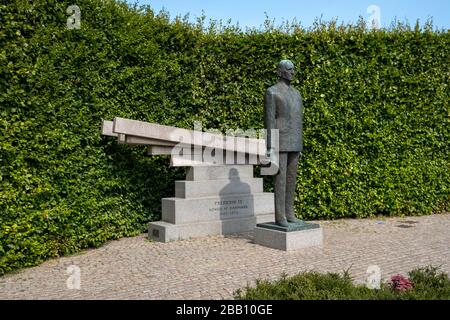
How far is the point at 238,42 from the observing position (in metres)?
10.1

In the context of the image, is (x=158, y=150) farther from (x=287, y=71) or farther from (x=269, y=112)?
(x=287, y=71)

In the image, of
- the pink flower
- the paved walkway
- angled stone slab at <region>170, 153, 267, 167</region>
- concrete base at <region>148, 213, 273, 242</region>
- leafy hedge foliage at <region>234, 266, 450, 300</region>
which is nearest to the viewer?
leafy hedge foliage at <region>234, 266, 450, 300</region>

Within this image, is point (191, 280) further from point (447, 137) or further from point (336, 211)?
point (447, 137)

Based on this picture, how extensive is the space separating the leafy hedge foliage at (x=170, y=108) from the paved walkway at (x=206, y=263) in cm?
65

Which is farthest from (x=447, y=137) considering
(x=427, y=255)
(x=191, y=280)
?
(x=191, y=280)

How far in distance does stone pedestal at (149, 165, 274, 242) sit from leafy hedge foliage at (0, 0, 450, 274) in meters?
0.88

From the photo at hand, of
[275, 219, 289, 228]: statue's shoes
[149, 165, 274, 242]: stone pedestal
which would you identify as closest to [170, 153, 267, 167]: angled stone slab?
[149, 165, 274, 242]: stone pedestal

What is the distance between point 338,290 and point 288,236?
2.97 m

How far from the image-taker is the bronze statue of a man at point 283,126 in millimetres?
7301

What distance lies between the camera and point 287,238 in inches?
280

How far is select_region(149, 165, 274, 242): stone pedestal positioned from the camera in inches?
323

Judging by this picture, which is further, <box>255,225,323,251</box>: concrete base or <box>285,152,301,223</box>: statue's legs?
<box>285,152,301,223</box>: statue's legs

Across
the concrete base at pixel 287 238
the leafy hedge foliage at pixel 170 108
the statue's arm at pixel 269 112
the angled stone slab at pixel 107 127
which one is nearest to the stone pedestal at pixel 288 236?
the concrete base at pixel 287 238

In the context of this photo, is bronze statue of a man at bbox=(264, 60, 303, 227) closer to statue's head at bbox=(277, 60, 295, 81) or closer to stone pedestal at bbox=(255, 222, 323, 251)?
statue's head at bbox=(277, 60, 295, 81)
